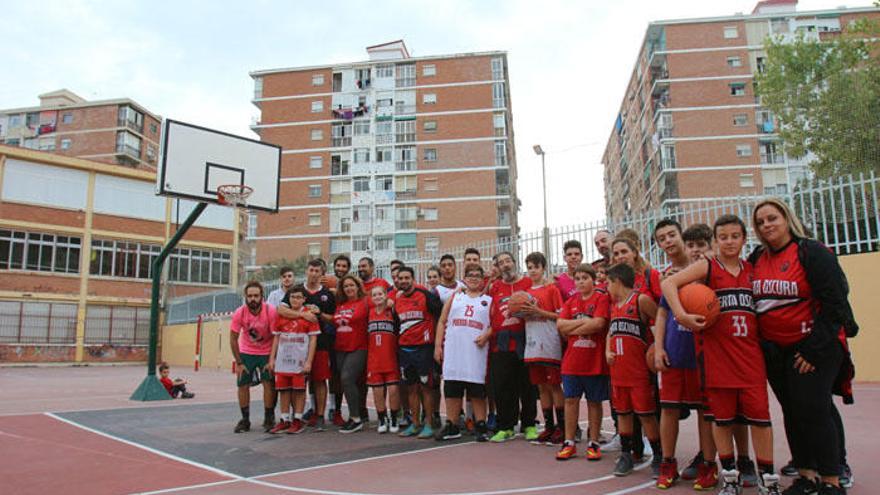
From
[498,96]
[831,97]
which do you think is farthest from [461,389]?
[498,96]

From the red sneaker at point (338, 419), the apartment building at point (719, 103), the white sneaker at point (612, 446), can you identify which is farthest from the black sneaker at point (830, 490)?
the apartment building at point (719, 103)

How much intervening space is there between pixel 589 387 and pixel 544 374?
759 millimetres

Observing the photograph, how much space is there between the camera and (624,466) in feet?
15.5

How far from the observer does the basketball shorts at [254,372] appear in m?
7.27

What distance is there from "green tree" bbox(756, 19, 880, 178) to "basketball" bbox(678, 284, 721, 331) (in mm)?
16039

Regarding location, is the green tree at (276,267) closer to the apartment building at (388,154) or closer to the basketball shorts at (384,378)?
the apartment building at (388,154)

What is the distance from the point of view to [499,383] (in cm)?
631

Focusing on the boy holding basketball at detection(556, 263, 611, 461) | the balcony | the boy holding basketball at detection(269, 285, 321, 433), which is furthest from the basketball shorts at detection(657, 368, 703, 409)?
the balcony

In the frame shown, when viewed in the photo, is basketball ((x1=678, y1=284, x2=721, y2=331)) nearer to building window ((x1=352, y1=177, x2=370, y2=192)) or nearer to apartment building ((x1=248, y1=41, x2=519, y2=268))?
apartment building ((x1=248, y1=41, x2=519, y2=268))

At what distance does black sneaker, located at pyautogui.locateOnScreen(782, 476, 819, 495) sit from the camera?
380 cm

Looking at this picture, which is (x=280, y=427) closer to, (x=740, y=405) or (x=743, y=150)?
(x=740, y=405)

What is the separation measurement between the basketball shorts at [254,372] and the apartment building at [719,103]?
39405 millimetres

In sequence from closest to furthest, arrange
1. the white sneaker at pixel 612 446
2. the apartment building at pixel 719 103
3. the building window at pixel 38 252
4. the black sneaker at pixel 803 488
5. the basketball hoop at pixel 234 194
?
the black sneaker at pixel 803 488 < the white sneaker at pixel 612 446 < the basketball hoop at pixel 234 194 < the building window at pixel 38 252 < the apartment building at pixel 719 103

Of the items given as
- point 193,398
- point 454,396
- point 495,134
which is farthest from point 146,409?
point 495,134
